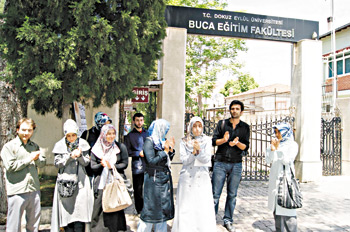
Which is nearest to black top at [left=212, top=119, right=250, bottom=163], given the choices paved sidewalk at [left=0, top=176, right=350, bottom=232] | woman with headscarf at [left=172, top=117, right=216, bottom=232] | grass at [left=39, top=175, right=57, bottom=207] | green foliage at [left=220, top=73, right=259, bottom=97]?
woman with headscarf at [left=172, top=117, right=216, bottom=232]

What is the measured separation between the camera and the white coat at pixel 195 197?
386 cm

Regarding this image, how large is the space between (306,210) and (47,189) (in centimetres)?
565

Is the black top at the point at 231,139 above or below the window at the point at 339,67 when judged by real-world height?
below

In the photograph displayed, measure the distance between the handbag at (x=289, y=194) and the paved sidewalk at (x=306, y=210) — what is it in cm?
98

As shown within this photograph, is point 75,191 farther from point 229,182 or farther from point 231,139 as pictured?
point 231,139

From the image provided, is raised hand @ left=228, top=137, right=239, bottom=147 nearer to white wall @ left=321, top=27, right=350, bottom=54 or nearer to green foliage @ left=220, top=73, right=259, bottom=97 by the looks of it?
white wall @ left=321, top=27, right=350, bottom=54

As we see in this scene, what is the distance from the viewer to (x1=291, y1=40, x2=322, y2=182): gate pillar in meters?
8.62

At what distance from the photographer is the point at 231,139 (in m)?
4.77

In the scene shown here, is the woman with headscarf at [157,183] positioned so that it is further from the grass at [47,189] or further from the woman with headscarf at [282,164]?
the grass at [47,189]

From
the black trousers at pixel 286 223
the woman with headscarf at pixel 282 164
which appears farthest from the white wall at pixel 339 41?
the black trousers at pixel 286 223

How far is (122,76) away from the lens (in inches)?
179

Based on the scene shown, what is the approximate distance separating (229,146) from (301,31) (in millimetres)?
Answer: 5919

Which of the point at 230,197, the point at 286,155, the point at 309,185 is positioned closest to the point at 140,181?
the point at 230,197

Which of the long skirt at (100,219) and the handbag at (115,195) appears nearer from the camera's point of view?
the handbag at (115,195)
